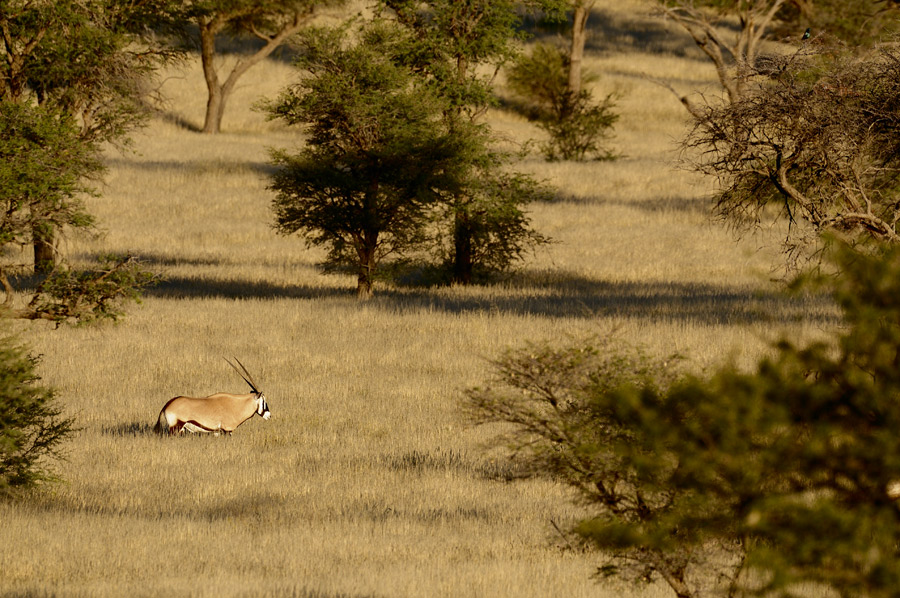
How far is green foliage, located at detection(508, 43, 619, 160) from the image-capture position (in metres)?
51.8

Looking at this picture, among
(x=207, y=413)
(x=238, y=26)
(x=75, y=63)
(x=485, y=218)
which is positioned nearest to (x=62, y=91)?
(x=75, y=63)

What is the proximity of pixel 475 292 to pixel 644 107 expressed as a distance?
4234cm

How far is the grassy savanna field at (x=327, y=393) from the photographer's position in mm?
9664

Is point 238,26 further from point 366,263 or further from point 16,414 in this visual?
point 16,414

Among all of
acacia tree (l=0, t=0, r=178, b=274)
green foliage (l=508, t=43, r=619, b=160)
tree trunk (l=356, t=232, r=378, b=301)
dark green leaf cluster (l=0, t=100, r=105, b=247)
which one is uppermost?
green foliage (l=508, t=43, r=619, b=160)

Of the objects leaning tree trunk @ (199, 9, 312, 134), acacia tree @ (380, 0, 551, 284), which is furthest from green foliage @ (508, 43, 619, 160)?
acacia tree @ (380, 0, 551, 284)

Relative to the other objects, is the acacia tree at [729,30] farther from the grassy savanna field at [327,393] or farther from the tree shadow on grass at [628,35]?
the grassy savanna field at [327,393]

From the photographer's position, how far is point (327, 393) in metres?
17.0

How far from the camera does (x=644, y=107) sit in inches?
2608

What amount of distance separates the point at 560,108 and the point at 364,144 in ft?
121

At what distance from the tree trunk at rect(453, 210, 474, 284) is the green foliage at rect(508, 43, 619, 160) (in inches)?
655

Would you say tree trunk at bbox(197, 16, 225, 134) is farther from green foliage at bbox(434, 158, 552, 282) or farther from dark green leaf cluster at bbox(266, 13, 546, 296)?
dark green leaf cluster at bbox(266, 13, 546, 296)

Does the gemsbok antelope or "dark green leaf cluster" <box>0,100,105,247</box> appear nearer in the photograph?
the gemsbok antelope

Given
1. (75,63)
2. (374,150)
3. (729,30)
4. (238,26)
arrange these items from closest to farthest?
1. (75,63)
2. (374,150)
3. (238,26)
4. (729,30)
